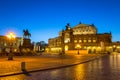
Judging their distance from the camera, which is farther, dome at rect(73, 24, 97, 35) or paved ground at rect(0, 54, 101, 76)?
dome at rect(73, 24, 97, 35)

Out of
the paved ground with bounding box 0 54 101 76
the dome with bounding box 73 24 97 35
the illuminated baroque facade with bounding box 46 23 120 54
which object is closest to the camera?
the paved ground with bounding box 0 54 101 76

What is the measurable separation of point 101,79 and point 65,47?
11403 centimetres

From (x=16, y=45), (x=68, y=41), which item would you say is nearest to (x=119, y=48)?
(x=68, y=41)

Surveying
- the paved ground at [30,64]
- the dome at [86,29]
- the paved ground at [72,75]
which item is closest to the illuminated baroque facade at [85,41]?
the dome at [86,29]

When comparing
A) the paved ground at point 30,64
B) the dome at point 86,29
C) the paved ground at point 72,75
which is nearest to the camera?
the paved ground at point 72,75

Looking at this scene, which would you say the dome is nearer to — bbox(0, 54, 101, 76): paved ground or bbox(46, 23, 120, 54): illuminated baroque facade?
bbox(46, 23, 120, 54): illuminated baroque facade

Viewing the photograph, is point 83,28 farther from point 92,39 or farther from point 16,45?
point 16,45

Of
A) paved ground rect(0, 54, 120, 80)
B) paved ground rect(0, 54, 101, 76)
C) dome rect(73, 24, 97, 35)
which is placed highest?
dome rect(73, 24, 97, 35)

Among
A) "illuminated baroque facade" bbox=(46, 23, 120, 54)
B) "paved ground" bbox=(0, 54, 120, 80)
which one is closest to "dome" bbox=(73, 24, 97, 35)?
"illuminated baroque facade" bbox=(46, 23, 120, 54)

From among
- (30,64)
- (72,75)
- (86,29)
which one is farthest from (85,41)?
(72,75)

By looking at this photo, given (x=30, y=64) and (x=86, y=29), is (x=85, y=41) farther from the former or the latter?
(x=30, y=64)

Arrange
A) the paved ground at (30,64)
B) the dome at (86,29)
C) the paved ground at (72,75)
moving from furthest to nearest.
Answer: the dome at (86,29) → the paved ground at (30,64) → the paved ground at (72,75)

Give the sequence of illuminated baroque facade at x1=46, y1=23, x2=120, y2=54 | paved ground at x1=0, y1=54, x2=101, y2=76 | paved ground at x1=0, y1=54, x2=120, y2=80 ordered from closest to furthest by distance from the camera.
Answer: paved ground at x1=0, y1=54, x2=120, y2=80 → paved ground at x1=0, y1=54, x2=101, y2=76 → illuminated baroque facade at x1=46, y1=23, x2=120, y2=54

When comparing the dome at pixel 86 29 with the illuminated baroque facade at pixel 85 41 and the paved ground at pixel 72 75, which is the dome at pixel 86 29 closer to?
the illuminated baroque facade at pixel 85 41
